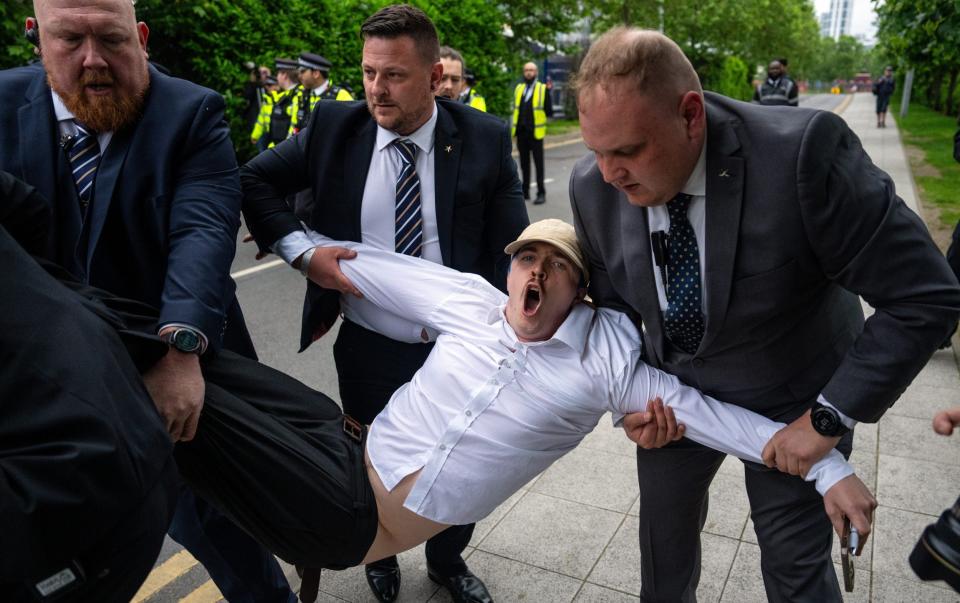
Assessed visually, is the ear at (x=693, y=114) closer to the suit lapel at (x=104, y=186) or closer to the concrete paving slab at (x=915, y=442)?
the suit lapel at (x=104, y=186)

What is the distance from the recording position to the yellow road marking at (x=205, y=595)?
122 inches

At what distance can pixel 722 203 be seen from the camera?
75.4 inches

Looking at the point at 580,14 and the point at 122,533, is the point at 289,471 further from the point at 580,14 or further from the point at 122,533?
the point at 580,14

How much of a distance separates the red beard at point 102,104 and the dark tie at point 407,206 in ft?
3.16

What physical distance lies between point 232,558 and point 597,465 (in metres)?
2.10

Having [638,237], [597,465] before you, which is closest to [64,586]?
[638,237]

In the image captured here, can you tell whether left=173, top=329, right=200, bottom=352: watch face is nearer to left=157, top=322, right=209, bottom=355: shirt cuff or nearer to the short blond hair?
left=157, top=322, right=209, bottom=355: shirt cuff

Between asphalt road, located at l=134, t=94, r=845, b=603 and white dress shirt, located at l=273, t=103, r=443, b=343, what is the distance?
1.36 metres

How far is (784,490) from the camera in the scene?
2125 millimetres

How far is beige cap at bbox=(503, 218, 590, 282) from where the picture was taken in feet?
7.43

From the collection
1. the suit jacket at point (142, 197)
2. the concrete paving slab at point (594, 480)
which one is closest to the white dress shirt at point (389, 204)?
the suit jacket at point (142, 197)

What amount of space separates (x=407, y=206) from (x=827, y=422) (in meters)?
1.60

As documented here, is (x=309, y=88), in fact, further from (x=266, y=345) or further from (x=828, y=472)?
(x=828, y=472)

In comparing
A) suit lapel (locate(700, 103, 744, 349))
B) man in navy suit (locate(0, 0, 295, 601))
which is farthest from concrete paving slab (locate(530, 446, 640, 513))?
man in navy suit (locate(0, 0, 295, 601))
